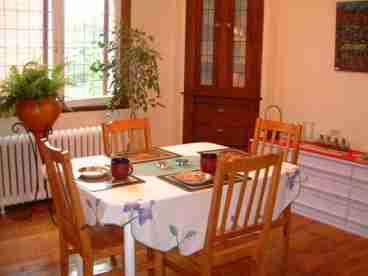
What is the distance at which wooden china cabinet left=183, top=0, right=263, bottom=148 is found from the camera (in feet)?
16.3

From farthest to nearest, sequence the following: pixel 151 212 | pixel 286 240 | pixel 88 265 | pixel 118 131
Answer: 1. pixel 118 131
2. pixel 286 240
3. pixel 88 265
4. pixel 151 212

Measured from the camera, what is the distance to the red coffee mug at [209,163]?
116 inches

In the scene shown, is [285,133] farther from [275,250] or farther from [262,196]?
[262,196]

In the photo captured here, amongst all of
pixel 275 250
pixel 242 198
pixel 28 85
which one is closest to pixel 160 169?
pixel 242 198

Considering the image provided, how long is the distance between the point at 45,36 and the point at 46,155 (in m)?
2.19

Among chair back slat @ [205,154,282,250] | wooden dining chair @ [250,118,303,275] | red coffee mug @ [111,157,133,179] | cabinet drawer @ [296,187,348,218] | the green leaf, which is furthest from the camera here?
cabinet drawer @ [296,187,348,218]

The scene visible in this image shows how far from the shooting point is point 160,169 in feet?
10.1

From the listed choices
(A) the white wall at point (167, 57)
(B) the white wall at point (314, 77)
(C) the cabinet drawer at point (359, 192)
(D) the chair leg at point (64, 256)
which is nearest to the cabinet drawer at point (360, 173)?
(C) the cabinet drawer at point (359, 192)

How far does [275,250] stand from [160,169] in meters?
1.23

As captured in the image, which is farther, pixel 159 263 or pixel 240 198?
pixel 159 263

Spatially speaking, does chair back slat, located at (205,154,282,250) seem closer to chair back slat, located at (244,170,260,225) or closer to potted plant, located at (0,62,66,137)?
chair back slat, located at (244,170,260,225)

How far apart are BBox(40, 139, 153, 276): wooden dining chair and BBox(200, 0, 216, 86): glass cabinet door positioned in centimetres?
254

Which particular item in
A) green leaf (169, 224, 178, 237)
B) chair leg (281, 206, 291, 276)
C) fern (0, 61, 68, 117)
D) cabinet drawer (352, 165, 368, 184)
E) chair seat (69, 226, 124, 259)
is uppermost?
fern (0, 61, 68, 117)

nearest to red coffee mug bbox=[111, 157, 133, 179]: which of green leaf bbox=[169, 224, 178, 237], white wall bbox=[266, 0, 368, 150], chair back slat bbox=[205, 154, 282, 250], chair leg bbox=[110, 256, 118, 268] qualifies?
green leaf bbox=[169, 224, 178, 237]
